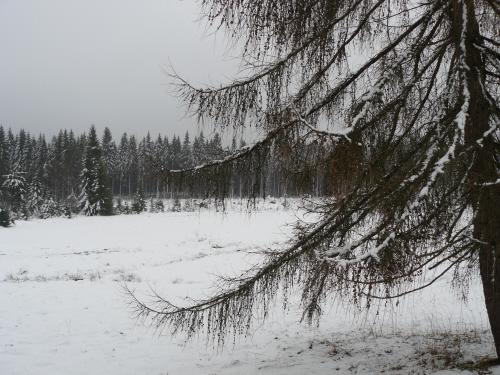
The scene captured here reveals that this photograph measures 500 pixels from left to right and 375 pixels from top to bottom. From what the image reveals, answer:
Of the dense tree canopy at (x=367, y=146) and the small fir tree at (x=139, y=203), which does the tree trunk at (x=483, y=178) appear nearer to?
the dense tree canopy at (x=367, y=146)

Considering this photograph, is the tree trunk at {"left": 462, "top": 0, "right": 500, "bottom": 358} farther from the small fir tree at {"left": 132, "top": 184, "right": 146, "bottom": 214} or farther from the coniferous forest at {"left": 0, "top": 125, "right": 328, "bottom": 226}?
the small fir tree at {"left": 132, "top": 184, "right": 146, "bottom": 214}

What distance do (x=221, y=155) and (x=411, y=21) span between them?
2.60m

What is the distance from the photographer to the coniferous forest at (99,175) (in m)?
3.69

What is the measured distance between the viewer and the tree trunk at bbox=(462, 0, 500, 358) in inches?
101

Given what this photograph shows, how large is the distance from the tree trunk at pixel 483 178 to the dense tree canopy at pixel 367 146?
0.5 inches

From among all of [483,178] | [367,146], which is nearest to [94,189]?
[367,146]

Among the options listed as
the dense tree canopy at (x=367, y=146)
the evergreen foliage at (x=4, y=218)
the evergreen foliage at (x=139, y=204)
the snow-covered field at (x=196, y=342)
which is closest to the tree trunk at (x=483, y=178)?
the dense tree canopy at (x=367, y=146)

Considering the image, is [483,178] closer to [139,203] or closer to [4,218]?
[4,218]

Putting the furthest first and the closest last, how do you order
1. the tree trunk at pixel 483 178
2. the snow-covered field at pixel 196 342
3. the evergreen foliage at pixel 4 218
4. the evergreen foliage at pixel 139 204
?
the evergreen foliage at pixel 139 204 → the evergreen foliage at pixel 4 218 → the snow-covered field at pixel 196 342 → the tree trunk at pixel 483 178

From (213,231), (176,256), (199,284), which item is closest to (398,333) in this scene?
(199,284)

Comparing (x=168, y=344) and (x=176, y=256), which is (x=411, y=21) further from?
(x=176, y=256)

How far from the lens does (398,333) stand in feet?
21.1

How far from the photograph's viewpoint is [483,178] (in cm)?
262

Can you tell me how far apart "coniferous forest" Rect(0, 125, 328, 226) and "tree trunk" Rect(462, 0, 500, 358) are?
1235 millimetres
